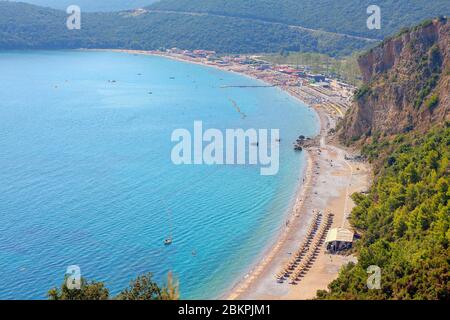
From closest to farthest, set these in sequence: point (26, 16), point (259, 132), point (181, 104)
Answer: point (259, 132)
point (181, 104)
point (26, 16)

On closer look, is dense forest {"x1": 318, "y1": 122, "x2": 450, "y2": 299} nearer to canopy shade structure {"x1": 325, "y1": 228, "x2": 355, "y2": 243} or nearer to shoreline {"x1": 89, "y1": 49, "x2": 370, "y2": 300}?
canopy shade structure {"x1": 325, "y1": 228, "x2": 355, "y2": 243}

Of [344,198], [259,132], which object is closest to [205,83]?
[259,132]

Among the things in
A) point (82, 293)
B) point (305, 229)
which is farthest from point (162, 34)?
point (82, 293)

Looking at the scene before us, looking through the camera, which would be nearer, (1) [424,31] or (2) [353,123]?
(1) [424,31]

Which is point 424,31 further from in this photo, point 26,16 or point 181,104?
point 26,16

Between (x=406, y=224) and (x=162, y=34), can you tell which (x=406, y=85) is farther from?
(x=162, y=34)

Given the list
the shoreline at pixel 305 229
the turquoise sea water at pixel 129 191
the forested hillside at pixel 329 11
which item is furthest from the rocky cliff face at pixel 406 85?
the forested hillside at pixel 329 11
